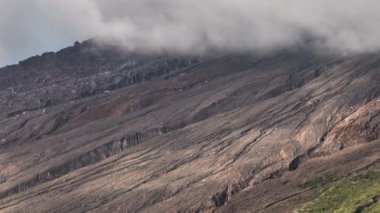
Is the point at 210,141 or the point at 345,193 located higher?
the point at 210,141

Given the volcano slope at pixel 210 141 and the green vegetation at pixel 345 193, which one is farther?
the volcano slope at pixel 210 141

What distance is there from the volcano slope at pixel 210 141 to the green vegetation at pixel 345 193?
0.29 metres

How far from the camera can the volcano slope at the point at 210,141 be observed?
9175 centimetres

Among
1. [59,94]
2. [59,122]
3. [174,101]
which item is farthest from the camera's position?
[59,94]

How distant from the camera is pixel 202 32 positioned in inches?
7697

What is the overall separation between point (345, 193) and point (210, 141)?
35120mm

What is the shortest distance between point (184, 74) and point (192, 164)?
6677 cm

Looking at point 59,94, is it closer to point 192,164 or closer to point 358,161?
point 192,164

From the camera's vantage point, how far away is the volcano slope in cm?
9175

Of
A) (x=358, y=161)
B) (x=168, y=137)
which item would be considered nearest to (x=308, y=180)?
(x=358, y=161)

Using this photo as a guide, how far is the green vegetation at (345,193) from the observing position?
75625 mm

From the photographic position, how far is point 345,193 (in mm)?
79375

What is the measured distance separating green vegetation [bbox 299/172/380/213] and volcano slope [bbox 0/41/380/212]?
11.4 inches

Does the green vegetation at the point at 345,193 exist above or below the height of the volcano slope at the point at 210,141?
below
